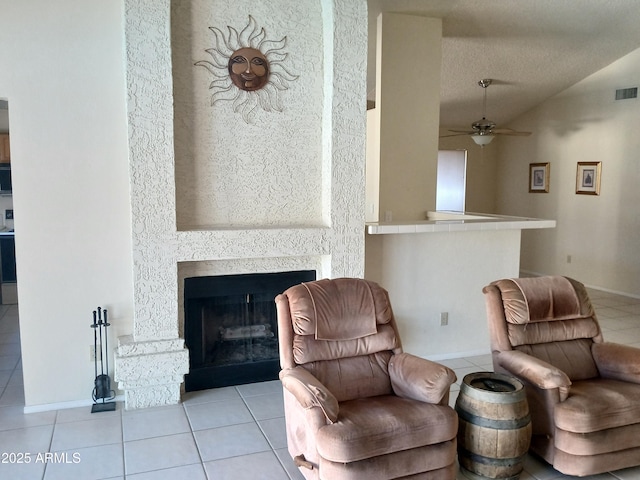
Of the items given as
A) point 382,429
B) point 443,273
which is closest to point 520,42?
point 443,273

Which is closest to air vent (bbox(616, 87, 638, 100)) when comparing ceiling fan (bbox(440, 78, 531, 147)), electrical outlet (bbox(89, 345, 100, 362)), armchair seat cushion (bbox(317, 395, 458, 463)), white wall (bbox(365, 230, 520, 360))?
ceiling fan (bbox(440, 78, 531, 147))

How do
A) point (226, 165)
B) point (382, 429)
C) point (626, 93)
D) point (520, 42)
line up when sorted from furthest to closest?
point (626, 93)
point (520, 42)
point (226, 165)
point (382, 429)

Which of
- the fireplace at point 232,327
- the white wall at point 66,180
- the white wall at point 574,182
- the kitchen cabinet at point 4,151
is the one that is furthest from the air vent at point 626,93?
the kitchen cabinet at point 4,151

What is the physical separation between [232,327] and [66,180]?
62.1 inches

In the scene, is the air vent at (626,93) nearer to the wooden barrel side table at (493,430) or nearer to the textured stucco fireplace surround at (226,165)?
the textured stucco fireplace surround at (226,165)

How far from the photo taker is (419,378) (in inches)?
101

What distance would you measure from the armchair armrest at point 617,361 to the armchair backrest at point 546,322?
5cm

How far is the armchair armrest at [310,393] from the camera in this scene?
2295 millimetres

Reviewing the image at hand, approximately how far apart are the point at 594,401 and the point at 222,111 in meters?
2.91

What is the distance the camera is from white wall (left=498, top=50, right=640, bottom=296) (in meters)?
6.93

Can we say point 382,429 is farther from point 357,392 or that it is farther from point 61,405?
point 61,405

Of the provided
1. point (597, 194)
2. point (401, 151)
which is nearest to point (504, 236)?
point (401, 151)

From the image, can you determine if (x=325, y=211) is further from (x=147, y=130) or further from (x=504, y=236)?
(x=504, y=236)

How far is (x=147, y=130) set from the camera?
335 cm
